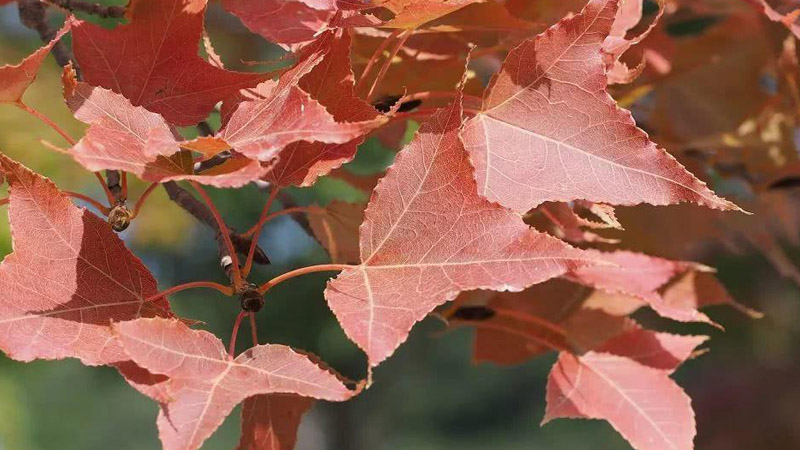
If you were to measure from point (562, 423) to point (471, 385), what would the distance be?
0.63 meters

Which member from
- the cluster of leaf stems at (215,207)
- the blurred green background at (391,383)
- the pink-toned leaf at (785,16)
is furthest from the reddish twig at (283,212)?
the blurred green background at (391,383)

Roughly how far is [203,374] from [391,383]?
16.5 ft

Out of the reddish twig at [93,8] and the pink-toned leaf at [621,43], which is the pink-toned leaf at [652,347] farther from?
the reddish twig at [93,8]

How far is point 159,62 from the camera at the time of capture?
1.32ft

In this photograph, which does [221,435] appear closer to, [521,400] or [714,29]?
[521,400]

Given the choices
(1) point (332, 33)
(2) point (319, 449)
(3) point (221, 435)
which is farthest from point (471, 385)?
(1) point (332, 33)

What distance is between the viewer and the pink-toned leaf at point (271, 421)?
44 cm

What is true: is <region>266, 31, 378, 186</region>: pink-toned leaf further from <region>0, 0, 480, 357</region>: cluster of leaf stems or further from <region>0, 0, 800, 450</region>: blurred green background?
<region>0, 0, 800, 450</region>: blurred green background

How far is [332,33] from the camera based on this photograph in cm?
37

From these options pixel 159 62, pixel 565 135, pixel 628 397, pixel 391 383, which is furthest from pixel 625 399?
pixel 391 383

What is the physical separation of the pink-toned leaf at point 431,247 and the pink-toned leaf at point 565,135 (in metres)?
0.02

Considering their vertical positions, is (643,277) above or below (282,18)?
below

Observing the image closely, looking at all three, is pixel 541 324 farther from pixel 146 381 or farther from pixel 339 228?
pixel 146 381

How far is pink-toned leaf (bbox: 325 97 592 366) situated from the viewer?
13.1 inches
